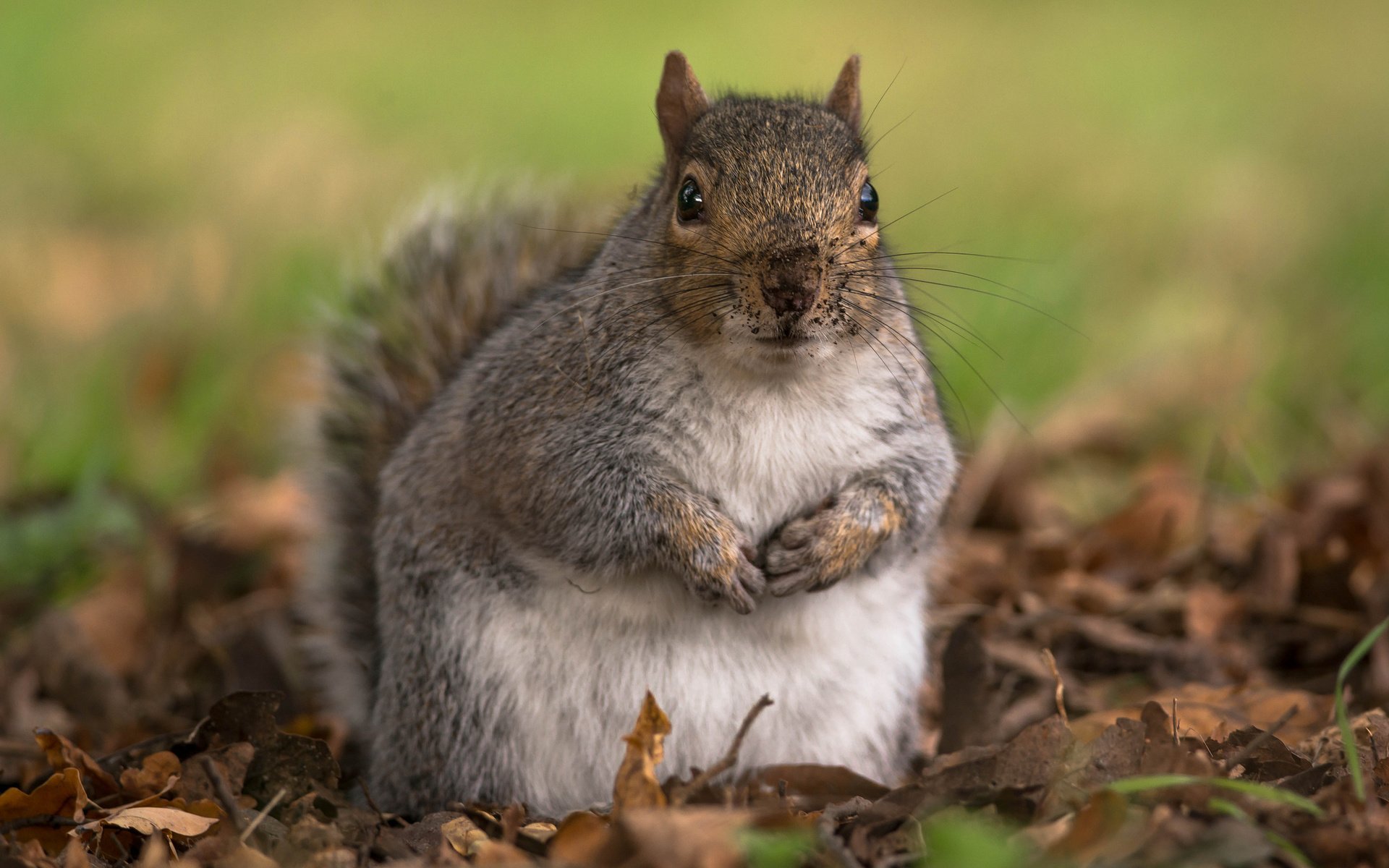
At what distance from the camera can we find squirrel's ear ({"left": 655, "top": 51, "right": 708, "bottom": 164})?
8.58ft

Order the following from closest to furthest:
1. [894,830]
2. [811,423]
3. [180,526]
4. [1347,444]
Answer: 1. [894,830]
2. [811,423]
3. [180,526]
4. [1347,444]

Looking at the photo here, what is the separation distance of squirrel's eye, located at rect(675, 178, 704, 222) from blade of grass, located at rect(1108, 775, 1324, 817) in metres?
1.10

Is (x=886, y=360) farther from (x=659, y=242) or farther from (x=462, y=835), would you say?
(x=462, y=835)

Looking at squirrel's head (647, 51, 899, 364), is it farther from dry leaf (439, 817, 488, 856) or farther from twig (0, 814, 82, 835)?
twig (0, 814, 82, 835)

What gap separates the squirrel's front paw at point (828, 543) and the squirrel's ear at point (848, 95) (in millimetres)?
719

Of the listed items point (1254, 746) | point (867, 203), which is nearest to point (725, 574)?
point (867, 203)

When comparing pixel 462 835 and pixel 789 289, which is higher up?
pixel 789 289

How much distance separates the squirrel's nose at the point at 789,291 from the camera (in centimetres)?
223

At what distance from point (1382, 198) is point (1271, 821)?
5.65 meters

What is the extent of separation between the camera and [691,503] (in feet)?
8.00

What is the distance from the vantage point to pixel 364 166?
6.74m

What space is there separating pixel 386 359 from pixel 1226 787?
2.19 metres

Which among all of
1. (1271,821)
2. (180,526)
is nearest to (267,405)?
(180,526)

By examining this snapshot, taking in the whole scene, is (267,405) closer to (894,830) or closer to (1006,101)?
→ (894,830)
